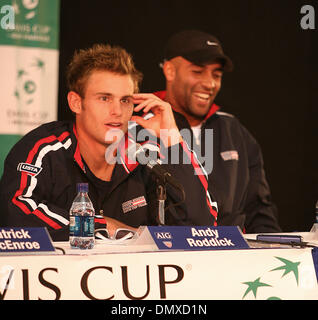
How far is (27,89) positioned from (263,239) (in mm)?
1672

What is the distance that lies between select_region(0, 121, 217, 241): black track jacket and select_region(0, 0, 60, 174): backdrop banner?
0.52m

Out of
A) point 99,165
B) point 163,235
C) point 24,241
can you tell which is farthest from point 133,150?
point 24,241

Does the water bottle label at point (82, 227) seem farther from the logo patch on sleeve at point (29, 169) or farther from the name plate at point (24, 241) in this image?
the logo patch on sleeve at point (29, 169)

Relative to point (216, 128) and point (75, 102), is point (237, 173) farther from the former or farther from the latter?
point (75, 102)

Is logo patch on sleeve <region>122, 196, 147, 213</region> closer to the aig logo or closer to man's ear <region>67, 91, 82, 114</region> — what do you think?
man's ear <region>67, 91, 82, 114</region>

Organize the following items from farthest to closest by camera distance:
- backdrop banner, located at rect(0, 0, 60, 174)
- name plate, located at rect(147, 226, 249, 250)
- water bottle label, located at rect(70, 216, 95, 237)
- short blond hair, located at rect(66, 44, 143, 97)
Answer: backdrop banner, located at rect(0, 0, 60, 174) → short blond hair, located at rect(66, 44, 143, 97) → water bottle label, located at rect(70, 216, 95, 237) → name plate, located at rect(147, 226, 249, 250)

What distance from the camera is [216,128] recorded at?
3.72m

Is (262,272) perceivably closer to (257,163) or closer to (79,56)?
(79,56)

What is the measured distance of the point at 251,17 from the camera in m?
3.89

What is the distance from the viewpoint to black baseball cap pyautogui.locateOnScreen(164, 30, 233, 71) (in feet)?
11.8

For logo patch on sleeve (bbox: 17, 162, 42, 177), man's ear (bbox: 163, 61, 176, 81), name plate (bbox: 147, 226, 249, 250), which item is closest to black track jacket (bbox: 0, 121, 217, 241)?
logo patch on sleeve (bbox: 17, 162, 42, 177)

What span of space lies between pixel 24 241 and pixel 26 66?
5.73 feet

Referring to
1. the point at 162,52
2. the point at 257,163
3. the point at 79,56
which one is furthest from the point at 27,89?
the point at 257,163

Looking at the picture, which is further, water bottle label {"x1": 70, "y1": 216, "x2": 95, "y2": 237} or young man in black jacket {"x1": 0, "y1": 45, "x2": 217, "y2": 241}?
young man in black jacket {"x1": 0, "y1": 45, "x2": 217, "y2": 241}
